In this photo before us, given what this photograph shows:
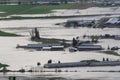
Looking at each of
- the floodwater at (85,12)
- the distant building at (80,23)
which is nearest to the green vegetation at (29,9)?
the floodwater at (85,12)

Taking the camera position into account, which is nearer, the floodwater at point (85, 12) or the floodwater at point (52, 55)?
the floodwater at point (52, 55)

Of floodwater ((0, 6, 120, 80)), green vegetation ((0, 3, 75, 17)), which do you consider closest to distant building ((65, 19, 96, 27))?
floodwater ((0, 6, 120, 80))

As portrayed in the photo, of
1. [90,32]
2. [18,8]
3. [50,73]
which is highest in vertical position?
[18,8]

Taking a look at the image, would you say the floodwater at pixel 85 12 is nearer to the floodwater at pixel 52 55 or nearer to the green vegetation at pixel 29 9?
the green vegetation at pixel 29 9

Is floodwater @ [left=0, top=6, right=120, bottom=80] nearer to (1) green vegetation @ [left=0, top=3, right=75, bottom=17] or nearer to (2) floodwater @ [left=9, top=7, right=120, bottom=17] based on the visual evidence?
(2) floodwater @ [left=9, top=7, right=120, bottom=17]

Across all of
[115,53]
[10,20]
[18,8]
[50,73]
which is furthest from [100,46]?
[18,8]

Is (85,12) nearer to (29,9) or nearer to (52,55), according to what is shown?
(29,9)

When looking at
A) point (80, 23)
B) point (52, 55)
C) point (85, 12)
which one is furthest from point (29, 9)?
point (52, 55)

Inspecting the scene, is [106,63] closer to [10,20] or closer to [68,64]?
[68,64]
